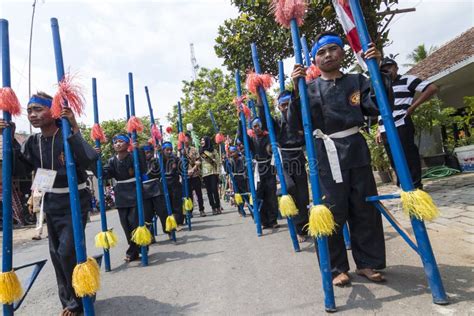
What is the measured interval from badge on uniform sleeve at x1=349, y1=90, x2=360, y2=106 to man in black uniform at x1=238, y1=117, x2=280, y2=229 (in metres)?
3.59

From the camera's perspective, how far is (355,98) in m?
3.03

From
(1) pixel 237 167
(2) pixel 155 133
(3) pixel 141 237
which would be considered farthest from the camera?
(1) pixel 237 167

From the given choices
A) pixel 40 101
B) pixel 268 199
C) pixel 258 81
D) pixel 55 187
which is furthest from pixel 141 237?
pixel 258 81

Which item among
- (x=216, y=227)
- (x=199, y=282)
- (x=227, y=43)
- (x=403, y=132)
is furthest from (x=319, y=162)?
(x=227, y=43)

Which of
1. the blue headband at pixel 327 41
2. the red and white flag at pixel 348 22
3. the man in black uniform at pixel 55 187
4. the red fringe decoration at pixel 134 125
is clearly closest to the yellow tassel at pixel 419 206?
the red and white flag at pixel 348 22

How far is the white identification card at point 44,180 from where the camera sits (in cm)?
329

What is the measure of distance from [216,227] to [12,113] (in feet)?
17.3

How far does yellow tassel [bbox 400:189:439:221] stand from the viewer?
2.40 meters

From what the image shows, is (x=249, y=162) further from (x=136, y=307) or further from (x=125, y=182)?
(x=136, y=307)

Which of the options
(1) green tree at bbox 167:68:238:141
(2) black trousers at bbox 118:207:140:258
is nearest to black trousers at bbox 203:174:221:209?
(2) black trousers at bbox 118:207:140:258

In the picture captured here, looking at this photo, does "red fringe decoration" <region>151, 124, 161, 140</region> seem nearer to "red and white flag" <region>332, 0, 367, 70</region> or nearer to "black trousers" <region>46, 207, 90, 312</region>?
"black trousers" <region>46, 207, 90, 312</region>

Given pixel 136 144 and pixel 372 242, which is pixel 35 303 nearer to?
pixel 136 144

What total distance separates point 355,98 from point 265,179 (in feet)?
12.8

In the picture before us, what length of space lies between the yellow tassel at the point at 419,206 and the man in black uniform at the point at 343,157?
58 centimetres
